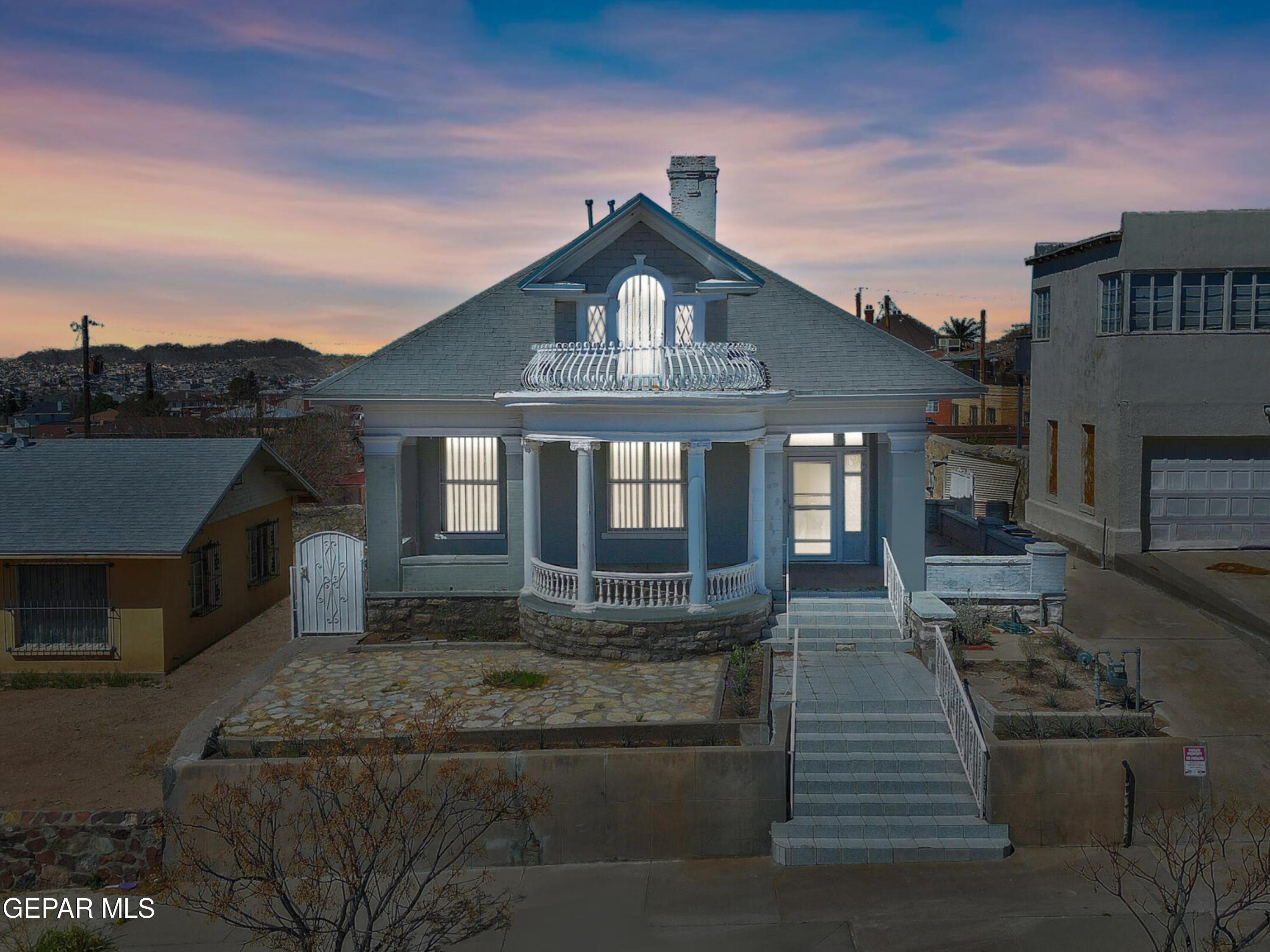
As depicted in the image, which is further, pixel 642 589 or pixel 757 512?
pixel 757 512

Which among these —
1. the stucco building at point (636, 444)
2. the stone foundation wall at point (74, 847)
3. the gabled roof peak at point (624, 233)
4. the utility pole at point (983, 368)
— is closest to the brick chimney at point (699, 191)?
the stucco building at point (636, 444)

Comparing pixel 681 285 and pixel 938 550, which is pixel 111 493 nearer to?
pixel 681 285

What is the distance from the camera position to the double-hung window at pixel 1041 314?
Result: 28000 millimetres

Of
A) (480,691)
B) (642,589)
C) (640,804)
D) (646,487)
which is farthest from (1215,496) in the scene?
(640,804)

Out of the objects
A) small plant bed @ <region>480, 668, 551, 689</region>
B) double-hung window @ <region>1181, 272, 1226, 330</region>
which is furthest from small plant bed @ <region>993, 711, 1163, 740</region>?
double-hung window @ <region>1181, 272, 1226, 330</region>

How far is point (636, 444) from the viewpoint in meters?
19.2

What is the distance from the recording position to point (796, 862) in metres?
11.7

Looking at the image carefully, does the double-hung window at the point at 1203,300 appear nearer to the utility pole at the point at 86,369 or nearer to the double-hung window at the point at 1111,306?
the double-hung window at the point at 1111,306

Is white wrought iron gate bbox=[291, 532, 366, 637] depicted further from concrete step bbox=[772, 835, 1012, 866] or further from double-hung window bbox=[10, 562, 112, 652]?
concrete step bbox=[772, 835, 1012, 866]

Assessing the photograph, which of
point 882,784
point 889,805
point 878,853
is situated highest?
point 882,784

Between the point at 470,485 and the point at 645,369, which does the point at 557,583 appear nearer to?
the point at 470,485

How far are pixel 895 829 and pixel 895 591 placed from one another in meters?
5.94

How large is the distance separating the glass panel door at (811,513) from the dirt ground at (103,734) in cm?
1018

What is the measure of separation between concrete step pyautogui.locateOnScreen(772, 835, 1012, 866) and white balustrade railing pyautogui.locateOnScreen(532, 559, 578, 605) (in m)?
6.31
